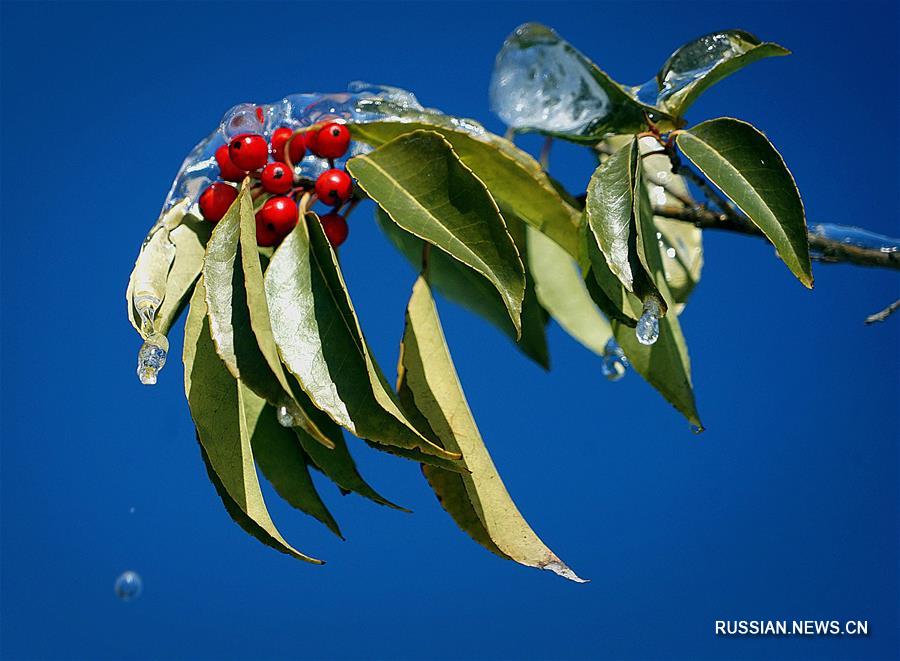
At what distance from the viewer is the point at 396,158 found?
1.12 m

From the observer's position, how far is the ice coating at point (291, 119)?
1236mm

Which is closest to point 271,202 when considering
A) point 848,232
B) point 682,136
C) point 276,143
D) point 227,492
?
point 276,143

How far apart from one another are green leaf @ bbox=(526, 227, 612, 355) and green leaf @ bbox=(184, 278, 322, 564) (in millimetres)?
668

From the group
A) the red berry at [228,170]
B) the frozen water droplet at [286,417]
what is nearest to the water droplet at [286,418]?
the frozen water droplet at [286,417]

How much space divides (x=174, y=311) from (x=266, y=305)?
0.21 metres

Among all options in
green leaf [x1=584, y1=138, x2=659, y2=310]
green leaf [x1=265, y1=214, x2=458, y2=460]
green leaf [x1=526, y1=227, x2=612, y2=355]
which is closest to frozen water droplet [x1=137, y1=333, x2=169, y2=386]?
green leaf [x1=265, y1=214, x2=458, y2=460]

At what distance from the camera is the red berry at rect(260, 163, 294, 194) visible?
3.89 feet

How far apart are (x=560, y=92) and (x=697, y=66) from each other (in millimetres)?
190

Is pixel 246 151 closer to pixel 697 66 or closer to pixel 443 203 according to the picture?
pixel 443 203

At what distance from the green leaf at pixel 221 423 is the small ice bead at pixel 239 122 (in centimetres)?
26

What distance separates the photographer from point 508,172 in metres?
1.21

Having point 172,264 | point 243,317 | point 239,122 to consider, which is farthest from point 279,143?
point 243,317

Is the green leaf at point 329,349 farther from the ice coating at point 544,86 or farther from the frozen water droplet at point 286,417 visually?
the ice coating at point 544,86

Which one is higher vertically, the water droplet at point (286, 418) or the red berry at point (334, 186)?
the red berry at point (334, 186)
